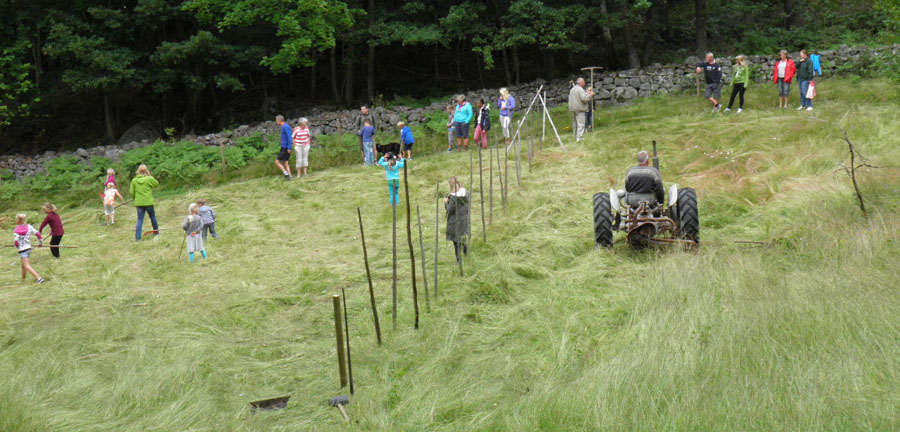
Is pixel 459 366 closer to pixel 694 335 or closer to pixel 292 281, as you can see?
pixel 694 335

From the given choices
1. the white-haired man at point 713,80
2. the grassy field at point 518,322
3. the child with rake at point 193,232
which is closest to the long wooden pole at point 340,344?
the grassy field at point 518,322

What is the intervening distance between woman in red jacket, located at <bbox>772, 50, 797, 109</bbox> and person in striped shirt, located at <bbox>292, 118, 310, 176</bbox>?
1019 cm

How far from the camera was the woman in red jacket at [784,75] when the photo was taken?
15.8 m

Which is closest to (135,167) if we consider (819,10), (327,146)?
(327,146)

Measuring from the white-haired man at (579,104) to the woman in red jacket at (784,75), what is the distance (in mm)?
4037

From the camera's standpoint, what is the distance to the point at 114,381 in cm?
611

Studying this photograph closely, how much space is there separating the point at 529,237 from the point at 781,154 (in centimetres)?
520

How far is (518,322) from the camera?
6.98 m

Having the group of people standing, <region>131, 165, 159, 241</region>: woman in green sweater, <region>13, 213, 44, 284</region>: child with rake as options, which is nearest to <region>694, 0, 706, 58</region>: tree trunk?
the group of people standing

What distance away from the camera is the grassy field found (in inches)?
206

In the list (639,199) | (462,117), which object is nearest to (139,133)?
(462,117)

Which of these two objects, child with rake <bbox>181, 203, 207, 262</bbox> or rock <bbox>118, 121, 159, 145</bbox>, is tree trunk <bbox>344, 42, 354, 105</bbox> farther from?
child with rake <bbox>181, 203, 207, 262</bbox>

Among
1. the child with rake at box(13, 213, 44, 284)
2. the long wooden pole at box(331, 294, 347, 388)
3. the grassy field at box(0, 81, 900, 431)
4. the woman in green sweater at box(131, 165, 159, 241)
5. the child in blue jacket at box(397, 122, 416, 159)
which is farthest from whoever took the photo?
the child in blue jacket at box(397, 122, 416, 159)

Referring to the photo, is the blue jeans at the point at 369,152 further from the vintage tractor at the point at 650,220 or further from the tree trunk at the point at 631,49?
the tree trunk at the point at 631,49
